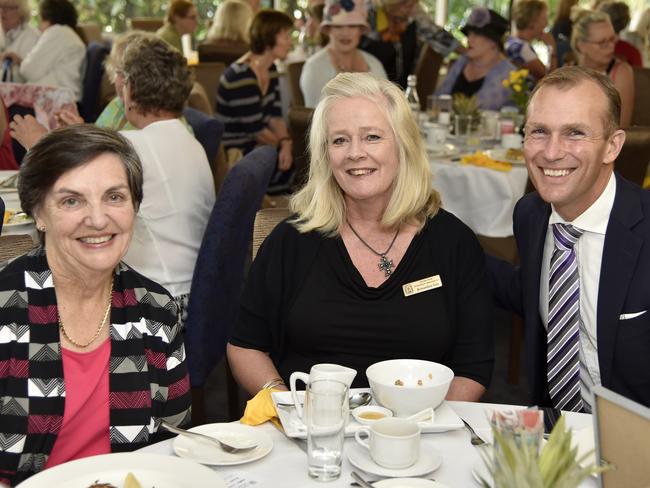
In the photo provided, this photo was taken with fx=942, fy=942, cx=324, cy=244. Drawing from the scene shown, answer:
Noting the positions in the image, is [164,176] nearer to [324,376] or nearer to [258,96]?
[324,376]

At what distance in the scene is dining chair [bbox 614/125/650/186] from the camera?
3939 millimetres

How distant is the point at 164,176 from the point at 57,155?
48.0 inches

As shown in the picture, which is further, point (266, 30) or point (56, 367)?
point (266, 30)

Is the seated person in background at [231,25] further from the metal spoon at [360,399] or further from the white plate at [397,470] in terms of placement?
the white plate at [397,470]

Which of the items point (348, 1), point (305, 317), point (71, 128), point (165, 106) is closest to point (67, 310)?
point (71, 128)

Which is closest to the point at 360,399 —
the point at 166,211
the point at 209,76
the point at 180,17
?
the point at 166,211

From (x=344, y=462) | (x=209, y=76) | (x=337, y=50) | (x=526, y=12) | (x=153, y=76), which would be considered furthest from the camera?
(x=526, y=12)

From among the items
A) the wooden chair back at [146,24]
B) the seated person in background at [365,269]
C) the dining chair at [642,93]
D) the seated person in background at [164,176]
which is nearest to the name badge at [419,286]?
the seated person in background at [365,269]

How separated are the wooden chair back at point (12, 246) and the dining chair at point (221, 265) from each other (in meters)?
0.71

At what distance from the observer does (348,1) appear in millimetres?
5742

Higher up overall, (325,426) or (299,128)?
(299,128)

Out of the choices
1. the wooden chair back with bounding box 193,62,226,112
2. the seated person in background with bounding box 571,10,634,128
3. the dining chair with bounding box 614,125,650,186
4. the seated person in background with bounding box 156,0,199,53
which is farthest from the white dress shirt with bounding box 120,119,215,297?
the seated person in background with bounding box 156,0,199,53

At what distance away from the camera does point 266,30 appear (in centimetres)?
556

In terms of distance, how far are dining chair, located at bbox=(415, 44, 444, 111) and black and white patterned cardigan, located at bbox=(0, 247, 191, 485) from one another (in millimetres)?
6217
